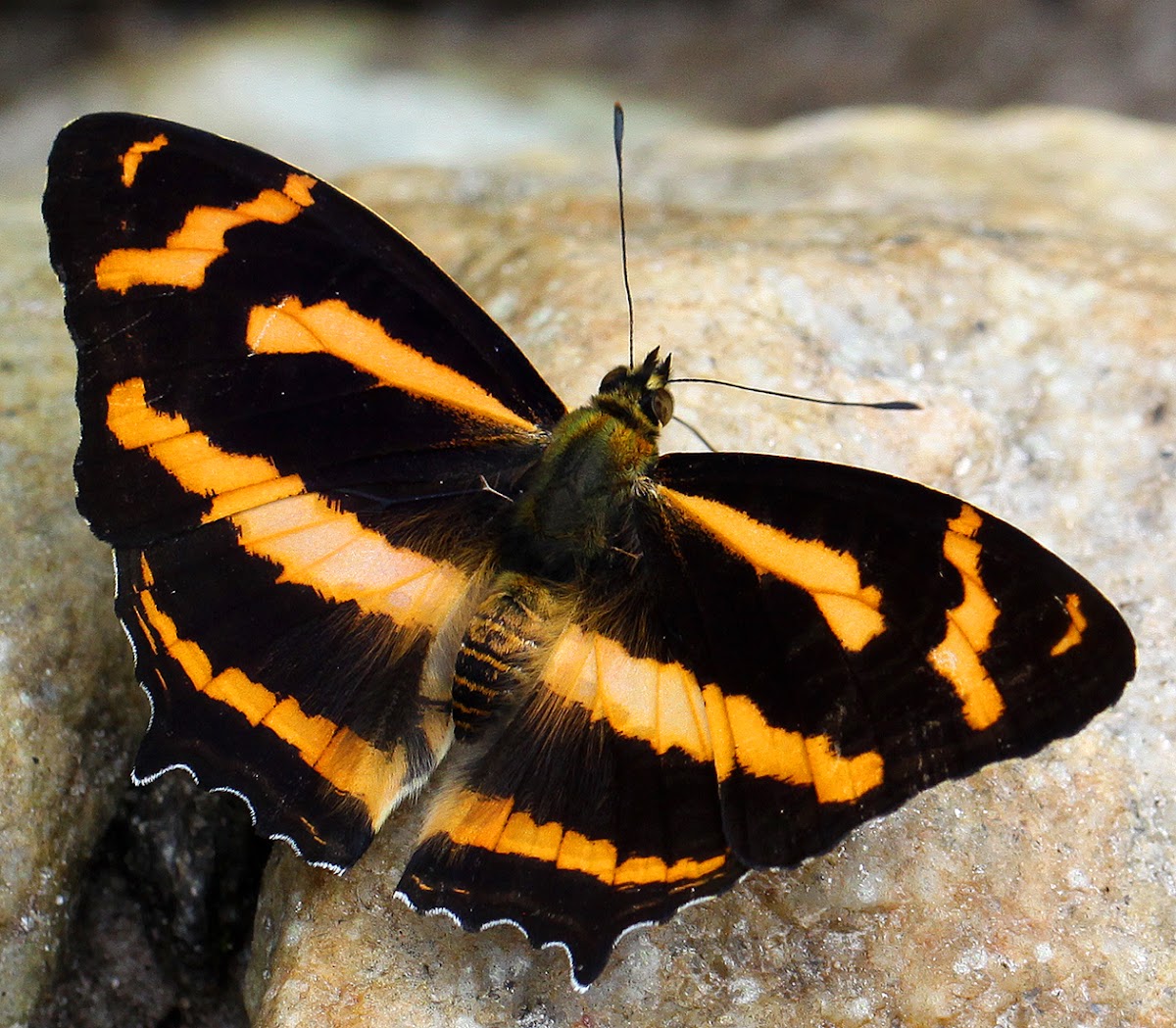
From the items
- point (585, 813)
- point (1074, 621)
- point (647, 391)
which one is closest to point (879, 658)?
point (1074, 621)

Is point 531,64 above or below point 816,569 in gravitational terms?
above

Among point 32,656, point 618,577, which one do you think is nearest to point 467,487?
point 618,577

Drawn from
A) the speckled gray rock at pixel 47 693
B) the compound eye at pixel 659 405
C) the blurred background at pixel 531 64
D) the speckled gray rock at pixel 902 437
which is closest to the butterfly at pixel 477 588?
the compound eye at pixel 659 405

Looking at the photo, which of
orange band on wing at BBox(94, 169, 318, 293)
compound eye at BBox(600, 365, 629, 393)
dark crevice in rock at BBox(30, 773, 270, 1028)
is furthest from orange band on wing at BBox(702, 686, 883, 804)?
orange band on wing at BBox(94, 169, 318, 293)

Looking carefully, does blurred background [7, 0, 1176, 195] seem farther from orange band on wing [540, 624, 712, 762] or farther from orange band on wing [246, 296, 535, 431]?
orange band on wing [540, 624, 712, 762]

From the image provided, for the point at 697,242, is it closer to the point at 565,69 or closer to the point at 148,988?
the point at 148,988

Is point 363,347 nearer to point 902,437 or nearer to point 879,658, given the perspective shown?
point 879,658
